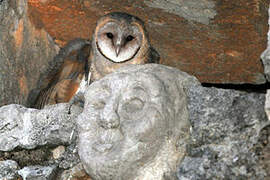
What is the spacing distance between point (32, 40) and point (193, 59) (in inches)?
43.7

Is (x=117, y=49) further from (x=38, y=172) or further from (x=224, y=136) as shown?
(x=224, y=136)

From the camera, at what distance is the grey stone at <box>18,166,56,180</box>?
2447mm

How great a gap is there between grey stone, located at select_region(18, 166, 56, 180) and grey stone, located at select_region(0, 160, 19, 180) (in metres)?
0.03

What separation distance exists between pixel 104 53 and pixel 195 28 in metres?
0.67

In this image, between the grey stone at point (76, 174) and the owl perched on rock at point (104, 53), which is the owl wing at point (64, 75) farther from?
the grey stone at point (76, 174)

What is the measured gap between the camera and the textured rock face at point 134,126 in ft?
6.88

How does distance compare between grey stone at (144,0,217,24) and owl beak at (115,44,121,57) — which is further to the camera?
owl beak at (115,44,121,57)

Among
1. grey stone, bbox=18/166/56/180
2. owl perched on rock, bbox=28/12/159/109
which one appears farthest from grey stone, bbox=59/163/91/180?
owl perched on rock, bbox=28/12/159/109

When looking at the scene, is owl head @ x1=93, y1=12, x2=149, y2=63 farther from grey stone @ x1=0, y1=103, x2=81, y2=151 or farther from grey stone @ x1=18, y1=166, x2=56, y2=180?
grey stone @ x1=18, y1=166, x2=56, y2=180

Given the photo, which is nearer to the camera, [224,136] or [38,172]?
[224,136]

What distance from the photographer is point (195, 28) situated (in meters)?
3.69

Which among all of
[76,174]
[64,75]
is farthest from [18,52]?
[76,174]

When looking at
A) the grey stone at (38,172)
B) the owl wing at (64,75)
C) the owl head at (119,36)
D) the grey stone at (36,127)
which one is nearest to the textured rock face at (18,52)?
the owl wing at (64,75)

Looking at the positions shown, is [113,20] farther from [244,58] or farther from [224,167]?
[224,167]
